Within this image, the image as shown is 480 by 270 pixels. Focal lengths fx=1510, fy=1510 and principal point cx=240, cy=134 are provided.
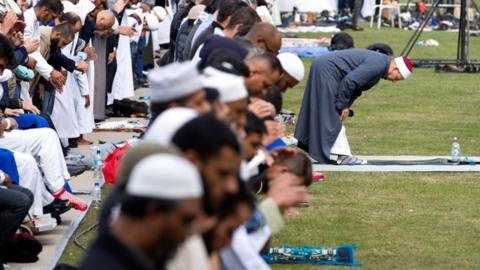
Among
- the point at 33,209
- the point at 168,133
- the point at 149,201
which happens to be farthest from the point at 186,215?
the point at 33,209

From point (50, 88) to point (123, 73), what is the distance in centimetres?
669

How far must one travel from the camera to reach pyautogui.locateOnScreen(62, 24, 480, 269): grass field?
38.3 ft

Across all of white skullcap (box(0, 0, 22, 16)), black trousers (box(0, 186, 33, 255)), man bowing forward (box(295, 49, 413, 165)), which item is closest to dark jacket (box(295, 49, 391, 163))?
man bowing forward (box(295, 49, 413, 165))

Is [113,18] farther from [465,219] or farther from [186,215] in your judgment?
[186,215]

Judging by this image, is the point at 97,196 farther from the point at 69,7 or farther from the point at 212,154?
the point at 212,154

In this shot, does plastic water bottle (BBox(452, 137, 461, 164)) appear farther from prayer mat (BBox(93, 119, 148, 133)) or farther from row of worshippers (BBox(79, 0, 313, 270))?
row of worshippers (BBox(79, 0, 313, 270))

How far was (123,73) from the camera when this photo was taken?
23.0 m

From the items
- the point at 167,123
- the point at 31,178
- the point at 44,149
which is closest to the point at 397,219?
the point at 44,149

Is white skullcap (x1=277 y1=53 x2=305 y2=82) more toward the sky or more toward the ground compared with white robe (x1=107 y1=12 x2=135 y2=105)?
more toward the sky

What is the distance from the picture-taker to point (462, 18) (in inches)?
1277

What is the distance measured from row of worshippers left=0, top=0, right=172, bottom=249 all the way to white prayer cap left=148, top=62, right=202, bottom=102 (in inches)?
152

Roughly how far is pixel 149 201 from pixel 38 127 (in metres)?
8.66

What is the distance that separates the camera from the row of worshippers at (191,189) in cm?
455

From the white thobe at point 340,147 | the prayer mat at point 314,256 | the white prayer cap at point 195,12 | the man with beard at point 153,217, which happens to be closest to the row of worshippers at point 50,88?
the white prayer cap at point 195,12
